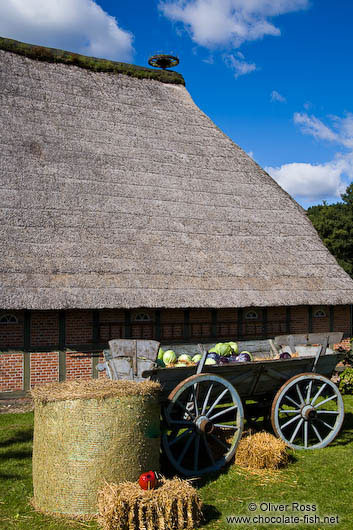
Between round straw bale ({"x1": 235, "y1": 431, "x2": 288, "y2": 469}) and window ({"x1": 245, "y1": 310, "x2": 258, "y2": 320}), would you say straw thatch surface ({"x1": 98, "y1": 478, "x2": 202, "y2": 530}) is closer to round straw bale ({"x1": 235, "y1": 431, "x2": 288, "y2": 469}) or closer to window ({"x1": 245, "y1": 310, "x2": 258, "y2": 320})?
round straw bale ({"x1": 235, "y1": 431, "x2": 288, "y2": 469})

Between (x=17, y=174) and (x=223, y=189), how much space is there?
228 inches

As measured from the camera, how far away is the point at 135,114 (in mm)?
15578

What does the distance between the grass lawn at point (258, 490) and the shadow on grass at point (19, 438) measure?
0.11m

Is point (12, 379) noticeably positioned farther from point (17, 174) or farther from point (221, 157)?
point (221, 157)

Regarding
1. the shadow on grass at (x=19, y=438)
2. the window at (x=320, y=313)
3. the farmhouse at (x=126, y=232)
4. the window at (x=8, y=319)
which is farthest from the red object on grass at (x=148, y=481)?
the window at (x=320, y=313)

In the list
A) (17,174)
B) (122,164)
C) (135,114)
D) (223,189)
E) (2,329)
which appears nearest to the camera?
(2,329)

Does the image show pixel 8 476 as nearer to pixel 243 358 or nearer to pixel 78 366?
pixel 243 358

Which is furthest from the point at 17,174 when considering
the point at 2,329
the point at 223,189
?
the point at 223,189

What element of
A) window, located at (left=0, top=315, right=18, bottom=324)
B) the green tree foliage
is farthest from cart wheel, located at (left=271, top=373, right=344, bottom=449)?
the green tree foliage

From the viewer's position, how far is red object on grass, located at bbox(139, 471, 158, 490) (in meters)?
5.04

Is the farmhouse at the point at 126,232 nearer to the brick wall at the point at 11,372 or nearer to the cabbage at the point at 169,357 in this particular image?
the brick wall at the point at 11,372

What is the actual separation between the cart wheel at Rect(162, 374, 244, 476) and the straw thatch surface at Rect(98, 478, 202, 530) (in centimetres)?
109

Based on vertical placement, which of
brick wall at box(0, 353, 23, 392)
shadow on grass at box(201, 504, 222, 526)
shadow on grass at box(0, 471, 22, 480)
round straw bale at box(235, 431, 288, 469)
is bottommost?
shadow on grass at box(201, 504, 222, 526)

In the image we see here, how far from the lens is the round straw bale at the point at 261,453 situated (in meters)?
6.70
